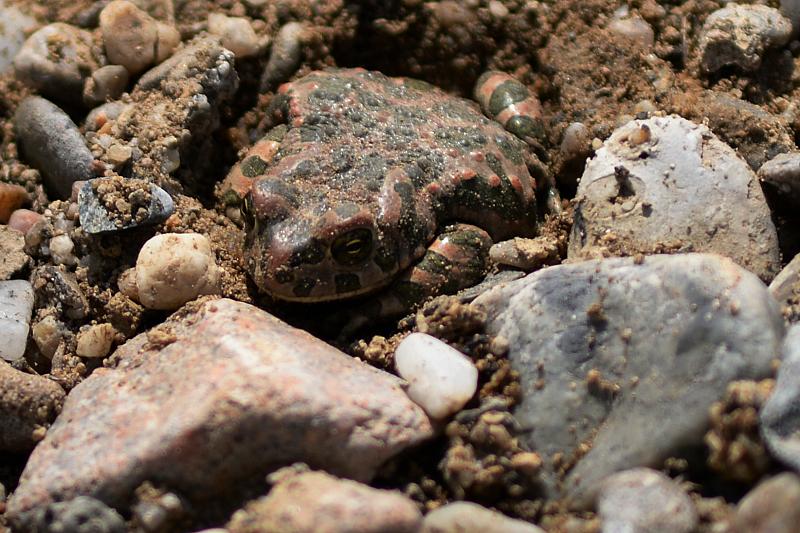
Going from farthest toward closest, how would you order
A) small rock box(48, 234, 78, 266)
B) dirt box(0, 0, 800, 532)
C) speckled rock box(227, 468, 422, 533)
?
small rock box(48, 234, 78, 266)
dirt box(0, 0, 800, 532)
speckled rock box(227, 468, 422, 533)

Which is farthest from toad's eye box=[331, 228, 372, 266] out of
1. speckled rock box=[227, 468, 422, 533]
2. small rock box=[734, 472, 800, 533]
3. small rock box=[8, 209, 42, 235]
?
small rock box=[734, 472, 800, 533]

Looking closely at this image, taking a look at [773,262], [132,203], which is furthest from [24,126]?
[773,262]

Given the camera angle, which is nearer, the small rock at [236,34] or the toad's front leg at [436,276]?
the toad's front leg at [436,276]

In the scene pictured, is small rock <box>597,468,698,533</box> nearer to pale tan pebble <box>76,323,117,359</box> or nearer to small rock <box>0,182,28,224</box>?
pale tan pebble <box>76,323,117,359</box>

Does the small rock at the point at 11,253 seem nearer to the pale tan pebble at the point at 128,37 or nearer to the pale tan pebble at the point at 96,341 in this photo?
the pale tan pebble at the point at 96,341

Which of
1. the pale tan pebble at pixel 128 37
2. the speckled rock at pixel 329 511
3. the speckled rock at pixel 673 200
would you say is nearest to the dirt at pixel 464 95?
the speckled rock at pixel 673 200

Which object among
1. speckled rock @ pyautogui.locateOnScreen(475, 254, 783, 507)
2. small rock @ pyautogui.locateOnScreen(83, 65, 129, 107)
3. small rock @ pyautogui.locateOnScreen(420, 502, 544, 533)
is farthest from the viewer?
small rock @ pyautogui.locateOnScreen(83, 65, 129, 107)

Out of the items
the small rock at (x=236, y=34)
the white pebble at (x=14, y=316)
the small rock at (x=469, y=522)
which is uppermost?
the small rock at (x=236, y=34)
